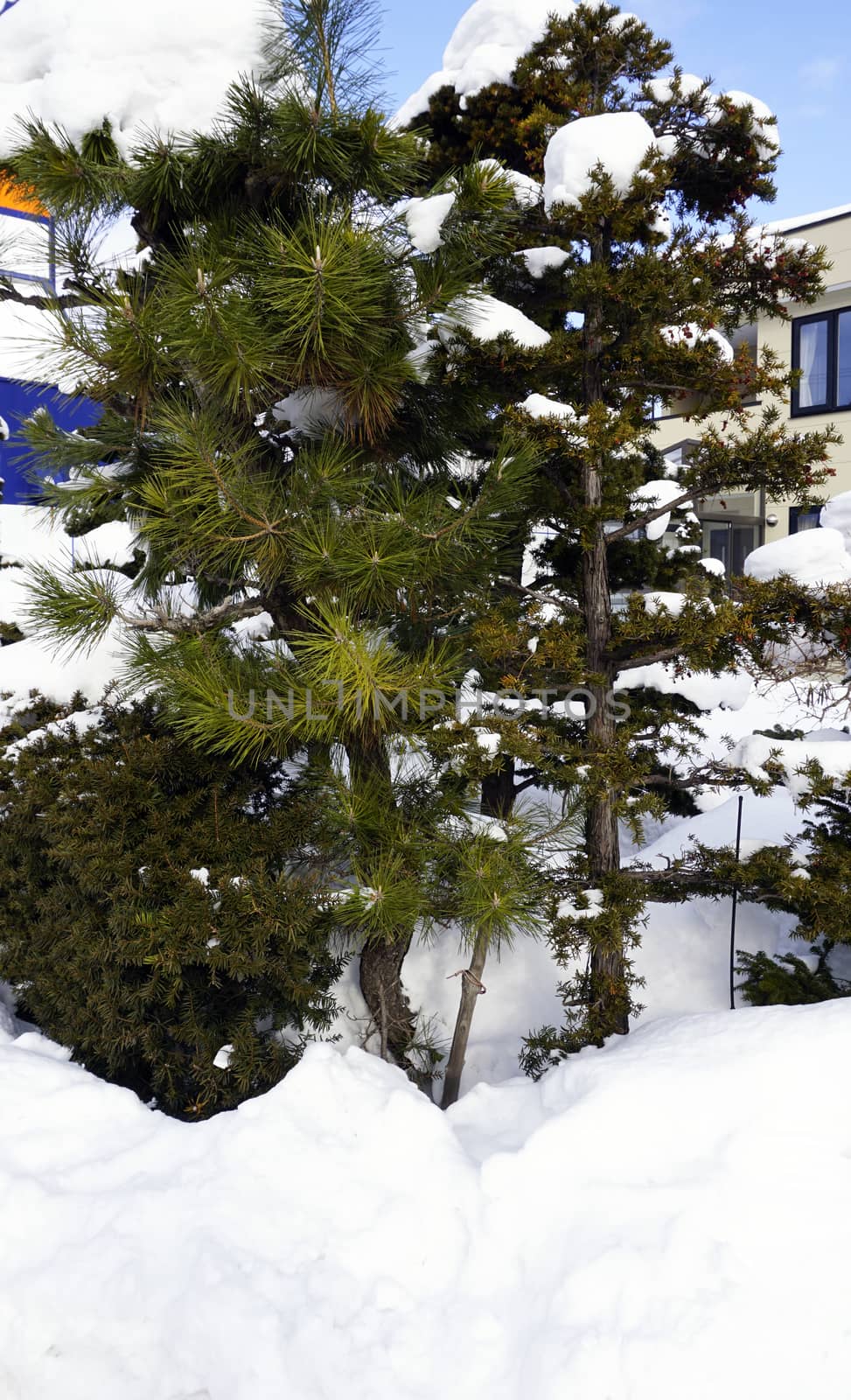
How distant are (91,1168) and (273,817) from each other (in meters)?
1.30

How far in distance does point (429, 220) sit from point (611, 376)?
3.23 feet

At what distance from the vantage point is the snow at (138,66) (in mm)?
3039

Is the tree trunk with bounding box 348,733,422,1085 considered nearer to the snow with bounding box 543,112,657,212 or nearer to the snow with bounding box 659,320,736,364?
the snow with bounding box 659,320,736,364

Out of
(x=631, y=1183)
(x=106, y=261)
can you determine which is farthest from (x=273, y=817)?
(x=106, y=261)

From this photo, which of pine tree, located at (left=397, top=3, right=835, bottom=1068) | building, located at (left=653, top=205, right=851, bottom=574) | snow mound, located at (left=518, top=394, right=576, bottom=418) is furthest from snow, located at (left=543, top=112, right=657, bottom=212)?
building, located at (left=653, top=205, right=851, bottom=574)

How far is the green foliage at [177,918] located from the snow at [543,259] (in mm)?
2253

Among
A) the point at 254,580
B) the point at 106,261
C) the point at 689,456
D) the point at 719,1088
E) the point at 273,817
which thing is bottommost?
the point at 719,1088

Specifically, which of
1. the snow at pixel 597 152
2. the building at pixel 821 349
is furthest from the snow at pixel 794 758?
the building at pixel 821 349

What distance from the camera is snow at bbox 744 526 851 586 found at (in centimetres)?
329

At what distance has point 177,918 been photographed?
306cm

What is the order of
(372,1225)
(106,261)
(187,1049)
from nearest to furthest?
(372,1225)
(106,261)
(187,1049)

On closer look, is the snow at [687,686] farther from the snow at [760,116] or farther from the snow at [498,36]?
the snow at [498,36]

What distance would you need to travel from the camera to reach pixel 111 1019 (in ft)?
10.9

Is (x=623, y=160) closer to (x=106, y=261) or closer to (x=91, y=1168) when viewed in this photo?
(x=106, y=261)
